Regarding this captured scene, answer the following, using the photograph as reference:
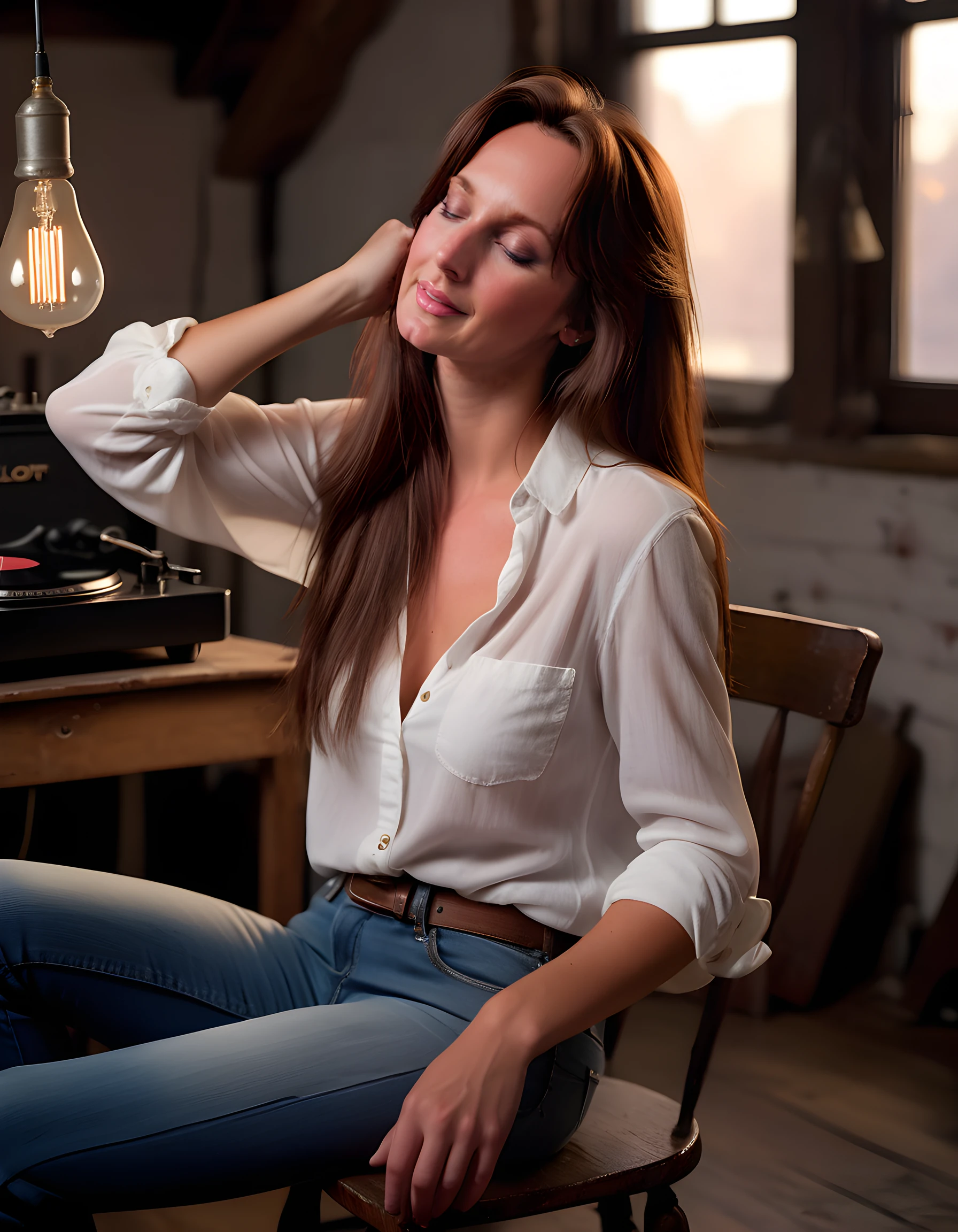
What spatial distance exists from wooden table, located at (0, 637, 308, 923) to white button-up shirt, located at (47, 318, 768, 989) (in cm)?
40

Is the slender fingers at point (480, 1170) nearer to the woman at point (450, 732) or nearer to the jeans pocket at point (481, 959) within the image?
the woman at point (450, 732)

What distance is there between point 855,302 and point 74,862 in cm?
159

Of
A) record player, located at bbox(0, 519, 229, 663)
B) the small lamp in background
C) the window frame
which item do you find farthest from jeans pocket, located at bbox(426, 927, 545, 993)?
the window frame

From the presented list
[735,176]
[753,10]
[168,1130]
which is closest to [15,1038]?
[168,1130]

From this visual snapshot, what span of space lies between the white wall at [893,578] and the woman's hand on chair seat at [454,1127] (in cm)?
123

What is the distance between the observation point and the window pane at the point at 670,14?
2.28 metres

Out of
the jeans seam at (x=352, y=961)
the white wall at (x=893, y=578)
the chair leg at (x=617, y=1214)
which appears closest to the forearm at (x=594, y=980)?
the jeans seam at (x=352, y=961)

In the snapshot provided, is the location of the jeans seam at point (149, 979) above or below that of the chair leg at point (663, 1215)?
above

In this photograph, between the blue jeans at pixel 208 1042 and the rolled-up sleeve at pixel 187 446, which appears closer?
the blue jeans at pixel 208 1042

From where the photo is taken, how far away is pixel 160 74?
2240 millimetres

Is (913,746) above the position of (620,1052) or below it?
above

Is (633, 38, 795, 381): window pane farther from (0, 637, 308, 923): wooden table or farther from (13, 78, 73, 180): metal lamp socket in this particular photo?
(13, 78, 73, 180): metal lamp socket

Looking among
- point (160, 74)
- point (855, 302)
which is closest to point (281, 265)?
point (160, 74)

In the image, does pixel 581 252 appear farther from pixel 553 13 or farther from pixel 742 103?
pixel 553 13
